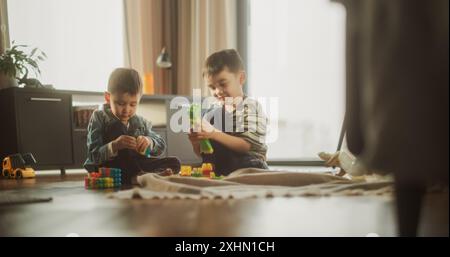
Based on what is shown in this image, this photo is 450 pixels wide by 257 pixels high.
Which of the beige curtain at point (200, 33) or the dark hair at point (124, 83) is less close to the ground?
the beige curtain at point (200, 33)

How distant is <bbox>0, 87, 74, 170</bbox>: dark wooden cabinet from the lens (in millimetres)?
2252

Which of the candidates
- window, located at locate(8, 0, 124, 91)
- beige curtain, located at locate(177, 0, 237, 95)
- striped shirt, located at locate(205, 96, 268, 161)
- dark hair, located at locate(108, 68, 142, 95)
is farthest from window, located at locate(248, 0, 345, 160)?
dark hair, located at locate(108, 68, 142, 95)

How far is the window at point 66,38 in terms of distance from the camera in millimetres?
2766

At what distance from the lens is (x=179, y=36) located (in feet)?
11.2

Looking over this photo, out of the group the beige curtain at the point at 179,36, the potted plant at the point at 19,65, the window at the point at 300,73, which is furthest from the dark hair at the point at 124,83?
the beige curtain at the point at 179,36

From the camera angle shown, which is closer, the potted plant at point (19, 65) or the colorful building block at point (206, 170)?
the colorful building block at point (206, 170)

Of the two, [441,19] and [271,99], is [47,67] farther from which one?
[441,19]

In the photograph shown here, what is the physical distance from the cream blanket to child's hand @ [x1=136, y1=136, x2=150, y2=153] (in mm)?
204

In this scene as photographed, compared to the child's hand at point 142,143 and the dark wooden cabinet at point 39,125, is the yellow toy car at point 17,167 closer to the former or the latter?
the dark wooden cabinet at point 39,125

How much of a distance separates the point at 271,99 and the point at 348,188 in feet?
6.55

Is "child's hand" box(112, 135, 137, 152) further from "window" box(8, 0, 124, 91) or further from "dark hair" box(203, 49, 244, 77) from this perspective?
"window" box(8, 0, 124, 91)

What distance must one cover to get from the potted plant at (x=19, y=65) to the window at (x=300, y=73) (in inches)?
66.9

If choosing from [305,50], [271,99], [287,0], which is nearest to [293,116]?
[271,99]
